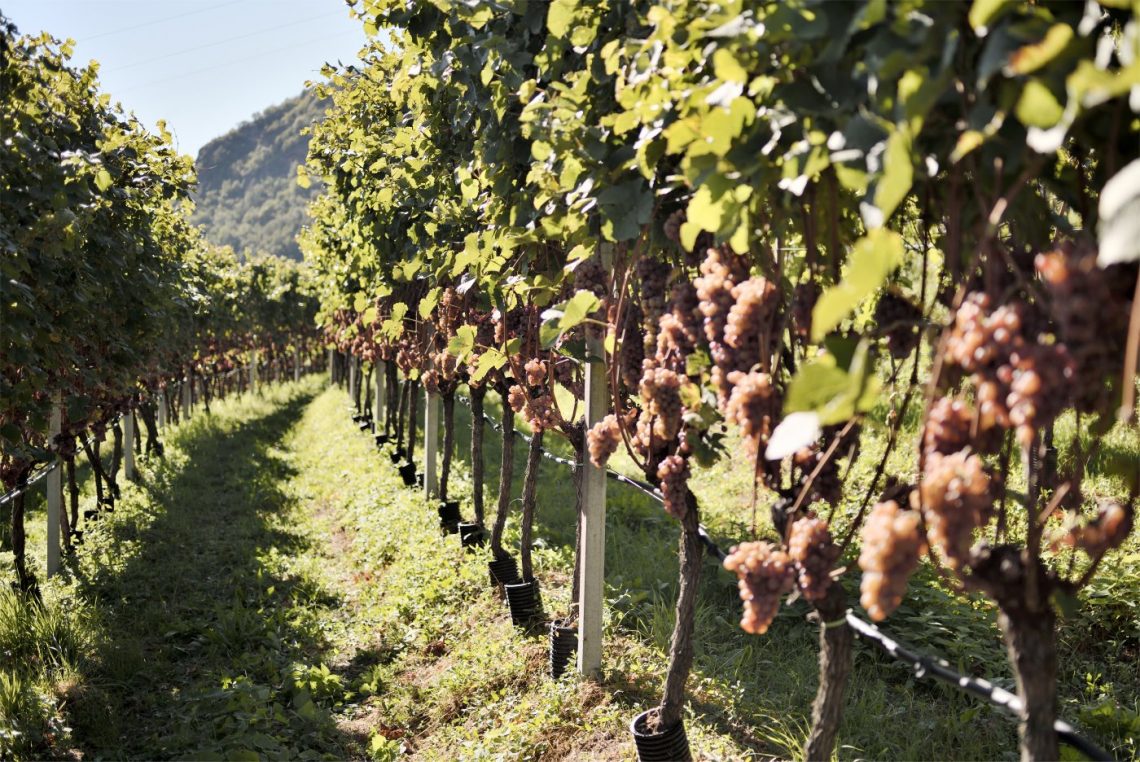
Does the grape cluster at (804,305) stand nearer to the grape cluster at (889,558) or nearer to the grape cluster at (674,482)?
the grape cluster at (889,558)

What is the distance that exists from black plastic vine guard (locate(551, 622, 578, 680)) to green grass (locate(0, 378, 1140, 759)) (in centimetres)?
13

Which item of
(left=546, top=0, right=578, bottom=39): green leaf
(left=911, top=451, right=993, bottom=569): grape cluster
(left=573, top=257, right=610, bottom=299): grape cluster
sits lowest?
(left=911, top=451, right=993, bottom=569): grape cluster

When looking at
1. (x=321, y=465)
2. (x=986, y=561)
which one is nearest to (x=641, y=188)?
(x=986, y=561)

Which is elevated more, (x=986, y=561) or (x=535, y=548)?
(x=986, y=561)

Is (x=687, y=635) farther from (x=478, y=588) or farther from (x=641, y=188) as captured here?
(x=478, y=588)

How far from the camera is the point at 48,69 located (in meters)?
5.75

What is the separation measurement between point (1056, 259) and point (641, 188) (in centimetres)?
140

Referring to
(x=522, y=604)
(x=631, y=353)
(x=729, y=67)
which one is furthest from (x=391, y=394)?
(x=729, y=67)

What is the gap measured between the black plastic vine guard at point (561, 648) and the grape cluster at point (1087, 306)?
3.39 metres

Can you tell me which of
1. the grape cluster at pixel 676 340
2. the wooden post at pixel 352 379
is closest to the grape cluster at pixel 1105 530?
the grape cluster at pixel 676 340

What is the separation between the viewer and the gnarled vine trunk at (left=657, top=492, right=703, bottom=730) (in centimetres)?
297

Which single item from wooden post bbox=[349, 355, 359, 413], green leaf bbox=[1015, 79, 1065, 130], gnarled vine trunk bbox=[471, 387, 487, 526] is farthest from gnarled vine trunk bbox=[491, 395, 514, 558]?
wooden post bbox=[349, 355, 359, 413]

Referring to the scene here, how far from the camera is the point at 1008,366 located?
4.33 ft

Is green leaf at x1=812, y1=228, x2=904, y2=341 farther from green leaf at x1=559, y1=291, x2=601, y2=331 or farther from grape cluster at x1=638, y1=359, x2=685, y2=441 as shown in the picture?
green leaf at x1=559, y1=291, x2=601, y2=331
